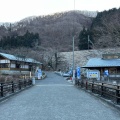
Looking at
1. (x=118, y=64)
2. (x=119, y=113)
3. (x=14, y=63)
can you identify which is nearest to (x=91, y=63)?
(x=118, y=64)

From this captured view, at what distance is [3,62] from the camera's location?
53781 mm

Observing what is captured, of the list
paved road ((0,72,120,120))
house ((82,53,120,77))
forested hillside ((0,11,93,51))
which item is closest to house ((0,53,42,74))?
house ((82,53,120,77))

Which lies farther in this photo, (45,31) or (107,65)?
(45,31)

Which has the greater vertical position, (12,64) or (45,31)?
(45,31)

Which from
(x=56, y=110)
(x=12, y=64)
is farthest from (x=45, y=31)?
(x=56, y=110)

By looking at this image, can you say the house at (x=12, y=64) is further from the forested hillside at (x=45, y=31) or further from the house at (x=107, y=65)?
the forested hillside at (x=45, y=31)

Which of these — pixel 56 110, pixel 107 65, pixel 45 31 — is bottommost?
pixel 56 110

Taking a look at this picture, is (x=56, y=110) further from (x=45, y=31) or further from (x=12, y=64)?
(x=45, y=31)

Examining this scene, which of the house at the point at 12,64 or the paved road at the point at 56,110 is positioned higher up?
the house at the point at 12,64

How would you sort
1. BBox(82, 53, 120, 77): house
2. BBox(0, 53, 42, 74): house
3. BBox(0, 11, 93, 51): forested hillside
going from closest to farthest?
BBox(82, 53, 120, 77): house
BBox(0, 53, 42, 74): house
BBox(0, 11, 93, 51): forested hillside

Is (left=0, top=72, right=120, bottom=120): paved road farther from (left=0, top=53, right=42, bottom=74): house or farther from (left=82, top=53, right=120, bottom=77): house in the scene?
(left=0, top=53, right=42, bottom=74): house

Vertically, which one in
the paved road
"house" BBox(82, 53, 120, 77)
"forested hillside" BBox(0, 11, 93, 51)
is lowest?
the paved road

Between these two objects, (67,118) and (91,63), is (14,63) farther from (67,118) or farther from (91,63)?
(67,118)

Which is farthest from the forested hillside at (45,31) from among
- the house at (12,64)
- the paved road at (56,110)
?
the paved road at (56,110)
